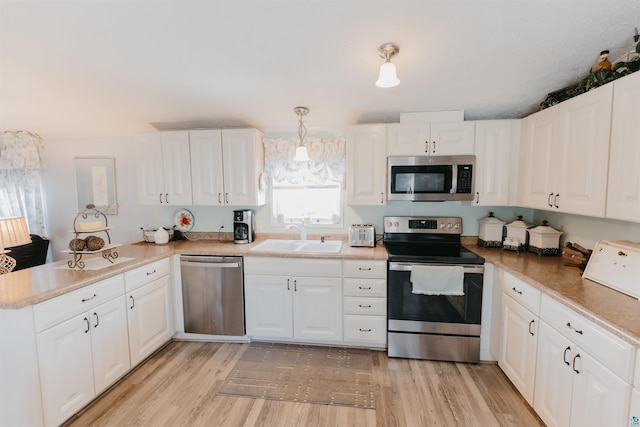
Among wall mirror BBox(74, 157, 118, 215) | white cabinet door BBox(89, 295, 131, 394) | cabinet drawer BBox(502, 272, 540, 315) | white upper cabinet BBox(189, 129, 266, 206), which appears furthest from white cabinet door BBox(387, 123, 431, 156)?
wall mirror BBox(74, 157, 118, 215)

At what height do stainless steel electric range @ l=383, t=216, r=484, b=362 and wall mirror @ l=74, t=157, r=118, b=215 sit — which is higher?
wall mirror @ l=74, t=157, r=118, b=215

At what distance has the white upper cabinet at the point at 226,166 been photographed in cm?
281

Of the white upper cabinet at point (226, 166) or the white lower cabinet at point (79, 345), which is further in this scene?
the white upper cabinet at point (226, 166)

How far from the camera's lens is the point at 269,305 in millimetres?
2588

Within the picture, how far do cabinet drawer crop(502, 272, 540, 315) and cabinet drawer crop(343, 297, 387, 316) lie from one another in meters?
0.94

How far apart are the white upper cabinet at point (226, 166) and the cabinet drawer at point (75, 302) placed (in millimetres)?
1143

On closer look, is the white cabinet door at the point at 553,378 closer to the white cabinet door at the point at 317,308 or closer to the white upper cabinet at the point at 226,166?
the white cabinet door at the point at 317,308

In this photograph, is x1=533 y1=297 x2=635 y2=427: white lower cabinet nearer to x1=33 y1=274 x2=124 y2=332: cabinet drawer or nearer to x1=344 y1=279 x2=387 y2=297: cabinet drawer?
x1=344 y1=279 x2=387 y2=297: cabinet drawer

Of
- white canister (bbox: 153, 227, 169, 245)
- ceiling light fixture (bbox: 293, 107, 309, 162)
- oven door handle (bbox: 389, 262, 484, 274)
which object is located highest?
ceiling light fixture (bbox: 293, 107, 309, 162)

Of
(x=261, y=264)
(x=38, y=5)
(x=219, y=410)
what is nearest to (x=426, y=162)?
(x=261, y=264)

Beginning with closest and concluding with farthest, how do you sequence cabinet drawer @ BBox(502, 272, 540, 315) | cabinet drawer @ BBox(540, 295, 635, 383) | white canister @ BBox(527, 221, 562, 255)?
1. cabinet drawer @ BBox(540, 295, 635, 383)
2. cabinet drawer @ BBox(502, 272, 540, 315)
3. white canister @ BBox(527, 221, 562, 255)

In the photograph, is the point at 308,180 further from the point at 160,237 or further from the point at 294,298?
the point at 160,237

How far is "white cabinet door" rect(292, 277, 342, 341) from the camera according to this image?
2502 mm

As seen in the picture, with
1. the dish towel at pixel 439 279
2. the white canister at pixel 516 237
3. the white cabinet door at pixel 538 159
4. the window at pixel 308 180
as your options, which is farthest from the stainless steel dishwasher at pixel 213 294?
the white cabinet door at pixel 538 159
